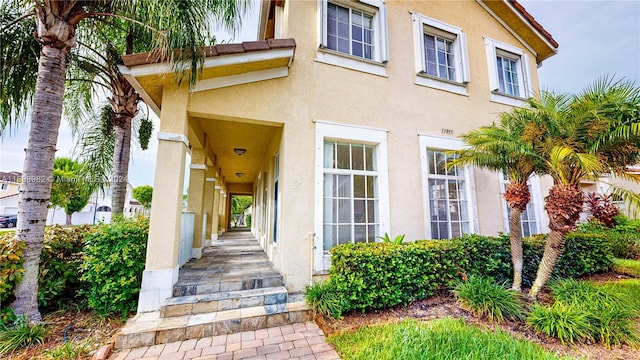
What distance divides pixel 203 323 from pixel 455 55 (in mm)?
8354

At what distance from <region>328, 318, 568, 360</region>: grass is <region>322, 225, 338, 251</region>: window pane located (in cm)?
174

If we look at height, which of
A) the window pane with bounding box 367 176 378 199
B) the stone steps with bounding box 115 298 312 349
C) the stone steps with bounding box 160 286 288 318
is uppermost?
the window pane with bounding box 367 176 378 199

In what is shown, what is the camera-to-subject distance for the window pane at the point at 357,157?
5406 millimetres

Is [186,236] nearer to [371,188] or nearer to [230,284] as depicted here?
[230,284]

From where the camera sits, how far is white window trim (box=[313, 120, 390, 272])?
4758mm

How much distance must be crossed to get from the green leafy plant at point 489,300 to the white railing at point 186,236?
530 cm

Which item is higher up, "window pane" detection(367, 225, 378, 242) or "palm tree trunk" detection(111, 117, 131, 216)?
"palm tree trunk" detection(111, 117, 131, 216)

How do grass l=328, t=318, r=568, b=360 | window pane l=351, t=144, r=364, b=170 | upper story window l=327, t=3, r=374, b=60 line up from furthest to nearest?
upper story window l=327, t=3, r=374, b=60 → window pane l=351, t=144, r=364, b=170 → grass l=328, t=318, r=568, b=360

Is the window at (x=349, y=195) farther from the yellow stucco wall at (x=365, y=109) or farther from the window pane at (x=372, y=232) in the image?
the yellow stucco wall at (x=365, y=109)

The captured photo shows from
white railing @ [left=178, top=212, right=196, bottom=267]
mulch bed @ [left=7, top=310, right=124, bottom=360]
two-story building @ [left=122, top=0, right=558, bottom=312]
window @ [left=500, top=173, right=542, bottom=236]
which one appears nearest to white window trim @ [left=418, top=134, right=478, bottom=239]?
two-story building @ [left=122, top=0, right=558, bottom=312]

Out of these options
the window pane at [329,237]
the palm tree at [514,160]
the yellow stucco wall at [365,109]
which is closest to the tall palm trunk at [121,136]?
the yellow stucco wall at [365,109]

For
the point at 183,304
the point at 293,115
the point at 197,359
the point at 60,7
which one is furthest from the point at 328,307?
the point at 60,7

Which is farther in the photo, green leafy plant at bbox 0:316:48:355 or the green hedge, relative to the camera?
the green hedge

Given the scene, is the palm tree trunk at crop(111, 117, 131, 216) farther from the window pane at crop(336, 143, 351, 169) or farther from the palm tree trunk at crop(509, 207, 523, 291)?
the palm tree trunk at crop(509, 207, 523, 291)
